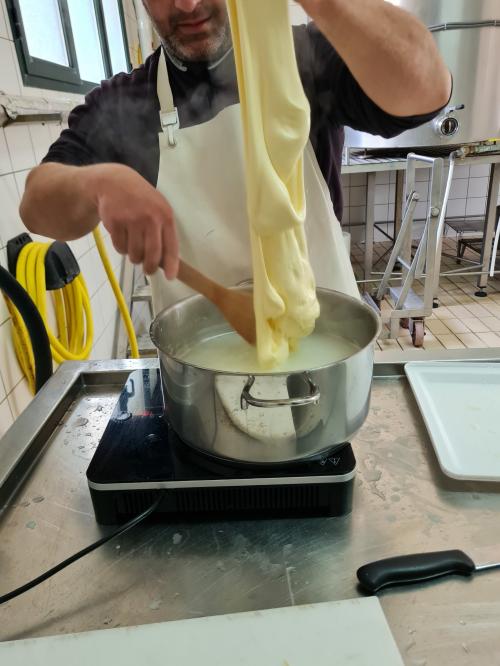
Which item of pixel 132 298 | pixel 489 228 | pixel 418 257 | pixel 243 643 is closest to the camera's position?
pixel 243 643

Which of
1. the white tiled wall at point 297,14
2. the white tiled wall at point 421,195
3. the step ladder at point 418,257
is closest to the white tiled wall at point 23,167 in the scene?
the white tiled wall at point 297,14

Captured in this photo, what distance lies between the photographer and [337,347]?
513mm

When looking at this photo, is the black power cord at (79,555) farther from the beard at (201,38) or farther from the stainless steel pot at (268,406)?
the beard at (201,38)

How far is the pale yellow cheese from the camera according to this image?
34 centimetres

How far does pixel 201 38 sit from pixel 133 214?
19cm

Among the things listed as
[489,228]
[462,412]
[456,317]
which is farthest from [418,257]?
[462,412]

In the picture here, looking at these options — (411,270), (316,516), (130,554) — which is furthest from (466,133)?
(411,270)

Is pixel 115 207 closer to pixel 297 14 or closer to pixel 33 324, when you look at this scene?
pixel 297 14

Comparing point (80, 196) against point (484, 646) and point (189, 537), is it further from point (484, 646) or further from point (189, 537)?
point (484, 646)

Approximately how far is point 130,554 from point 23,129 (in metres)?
0.50

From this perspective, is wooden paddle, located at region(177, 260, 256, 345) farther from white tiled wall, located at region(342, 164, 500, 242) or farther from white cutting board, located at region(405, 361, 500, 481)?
white tiled wall, located at region(342, 164, 500, 242)

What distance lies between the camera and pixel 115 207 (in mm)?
344

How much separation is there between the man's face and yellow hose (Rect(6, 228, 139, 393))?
200mm

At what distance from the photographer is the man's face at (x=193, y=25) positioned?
1.30 feet
